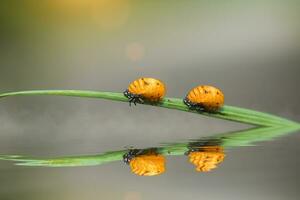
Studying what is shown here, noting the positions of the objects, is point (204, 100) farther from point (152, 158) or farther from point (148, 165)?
point (148, 165)

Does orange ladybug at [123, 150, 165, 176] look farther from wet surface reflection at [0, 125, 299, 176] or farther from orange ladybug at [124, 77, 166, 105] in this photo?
orange ladybug at [124, 77, 166, 105]

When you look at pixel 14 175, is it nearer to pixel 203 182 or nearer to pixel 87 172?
pixel 87 172

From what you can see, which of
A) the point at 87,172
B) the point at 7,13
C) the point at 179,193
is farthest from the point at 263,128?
the point at 7,13

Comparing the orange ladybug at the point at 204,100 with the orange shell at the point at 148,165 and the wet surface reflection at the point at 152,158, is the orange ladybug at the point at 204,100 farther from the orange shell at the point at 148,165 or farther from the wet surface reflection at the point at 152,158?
the orange shell at the point at 148,165

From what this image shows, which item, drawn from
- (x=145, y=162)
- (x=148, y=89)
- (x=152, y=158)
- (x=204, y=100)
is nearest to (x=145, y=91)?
(x=148, y=89)

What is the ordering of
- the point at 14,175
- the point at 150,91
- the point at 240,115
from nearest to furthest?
1. the point at 14,175
2. the point at 240,115
3. the point at 150,91

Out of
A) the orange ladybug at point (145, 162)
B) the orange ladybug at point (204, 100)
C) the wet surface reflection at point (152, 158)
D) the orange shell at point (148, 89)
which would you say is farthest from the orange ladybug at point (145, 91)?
the orange ladybug at point (145, 162)
